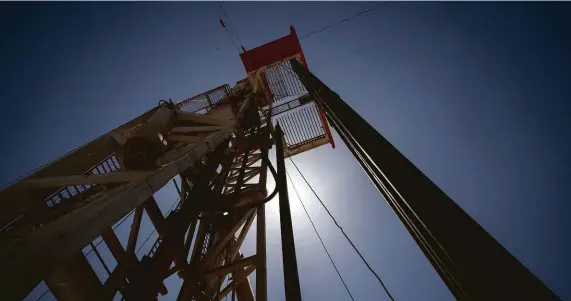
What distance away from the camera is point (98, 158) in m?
3.59

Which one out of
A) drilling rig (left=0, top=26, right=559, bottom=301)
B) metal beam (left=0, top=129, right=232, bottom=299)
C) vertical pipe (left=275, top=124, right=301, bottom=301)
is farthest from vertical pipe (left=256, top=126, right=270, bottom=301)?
metal beam (left=0, top=129, right=232, bottom=299)

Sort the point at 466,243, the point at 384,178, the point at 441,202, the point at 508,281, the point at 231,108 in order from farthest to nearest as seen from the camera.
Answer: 1. the point at 231,108
2. the point at 384,178
3. the point at 441,202
4. the point at 466,243
5. the point at 508,281

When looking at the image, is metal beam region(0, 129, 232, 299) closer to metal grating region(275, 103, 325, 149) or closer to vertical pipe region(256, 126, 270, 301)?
vertical pipe region(256, 126, 270, 301)

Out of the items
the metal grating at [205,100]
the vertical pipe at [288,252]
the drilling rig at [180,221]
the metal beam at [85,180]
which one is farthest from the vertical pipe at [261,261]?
the metal grating at [205,100]

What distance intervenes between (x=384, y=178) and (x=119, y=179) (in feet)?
7.68

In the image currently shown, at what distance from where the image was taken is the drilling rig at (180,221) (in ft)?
4.60

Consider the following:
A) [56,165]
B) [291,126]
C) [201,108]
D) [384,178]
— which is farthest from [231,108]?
[384,178]

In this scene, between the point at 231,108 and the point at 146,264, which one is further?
the point at 231,108

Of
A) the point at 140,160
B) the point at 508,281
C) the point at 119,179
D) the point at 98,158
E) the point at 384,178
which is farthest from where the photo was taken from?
the point at 98,158

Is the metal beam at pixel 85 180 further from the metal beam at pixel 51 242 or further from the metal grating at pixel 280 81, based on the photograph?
the metal grating at pixel 280 81

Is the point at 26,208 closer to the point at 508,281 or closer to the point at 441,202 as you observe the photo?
the point at 441,202

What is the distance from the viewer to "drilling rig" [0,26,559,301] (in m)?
1.40

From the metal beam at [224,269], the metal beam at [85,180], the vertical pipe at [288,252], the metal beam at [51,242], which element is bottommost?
the metal beam at [224,269]

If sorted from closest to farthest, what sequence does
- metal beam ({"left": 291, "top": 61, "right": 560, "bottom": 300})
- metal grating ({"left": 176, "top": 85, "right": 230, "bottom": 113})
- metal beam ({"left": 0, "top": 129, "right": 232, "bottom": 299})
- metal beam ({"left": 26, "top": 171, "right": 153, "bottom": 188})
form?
metal beam ({"left": 291, "top": 61, "right": 560, "bottom": 300}) → metal beam ({"left": 0, "top": 129, "right": 232, "bottom": 299}) → metal beam ({"left": 26, "top": 171, "right": 153, "bottom": 188}) → metal grating ({"left": 176, "top": 85, "right": 230, "bottom": 113})
